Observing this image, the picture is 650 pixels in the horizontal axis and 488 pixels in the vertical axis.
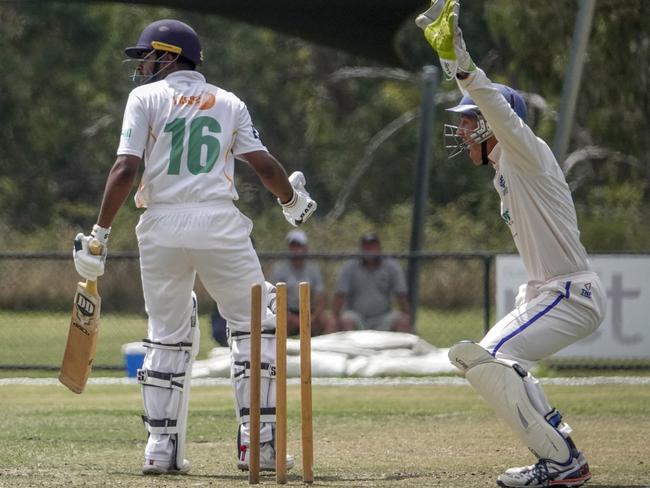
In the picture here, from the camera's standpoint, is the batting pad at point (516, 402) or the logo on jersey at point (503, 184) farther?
the logo on jersey at point (503, 184)

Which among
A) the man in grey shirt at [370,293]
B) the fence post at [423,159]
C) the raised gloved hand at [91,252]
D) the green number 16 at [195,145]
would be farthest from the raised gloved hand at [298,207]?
the fence post at [423,159]

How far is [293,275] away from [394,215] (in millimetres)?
17688

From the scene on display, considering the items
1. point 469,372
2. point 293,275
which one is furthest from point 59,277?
point 469,372

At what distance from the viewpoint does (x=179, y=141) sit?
658 cm

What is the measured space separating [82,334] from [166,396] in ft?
1.64

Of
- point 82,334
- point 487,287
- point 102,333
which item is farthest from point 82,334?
point 102,333

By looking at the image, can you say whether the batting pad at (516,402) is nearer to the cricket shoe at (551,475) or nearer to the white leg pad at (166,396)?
the cricket shoe at (551,475)

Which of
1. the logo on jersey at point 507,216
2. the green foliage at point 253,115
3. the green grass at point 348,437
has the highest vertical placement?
the green foliage at point 253,115

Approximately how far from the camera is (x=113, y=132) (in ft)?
111

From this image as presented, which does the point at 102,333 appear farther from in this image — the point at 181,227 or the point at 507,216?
the point at 507,216

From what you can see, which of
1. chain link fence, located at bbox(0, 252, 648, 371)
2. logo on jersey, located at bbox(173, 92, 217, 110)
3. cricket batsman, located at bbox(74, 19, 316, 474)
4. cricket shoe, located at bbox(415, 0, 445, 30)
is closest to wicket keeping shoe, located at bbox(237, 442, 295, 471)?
cricket batsman, located at bbox(74, 19, 316, 474)

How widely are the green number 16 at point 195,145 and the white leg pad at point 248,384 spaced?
0.84 m

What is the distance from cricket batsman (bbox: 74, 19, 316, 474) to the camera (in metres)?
6.54

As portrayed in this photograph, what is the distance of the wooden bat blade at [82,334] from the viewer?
6.73 metres
